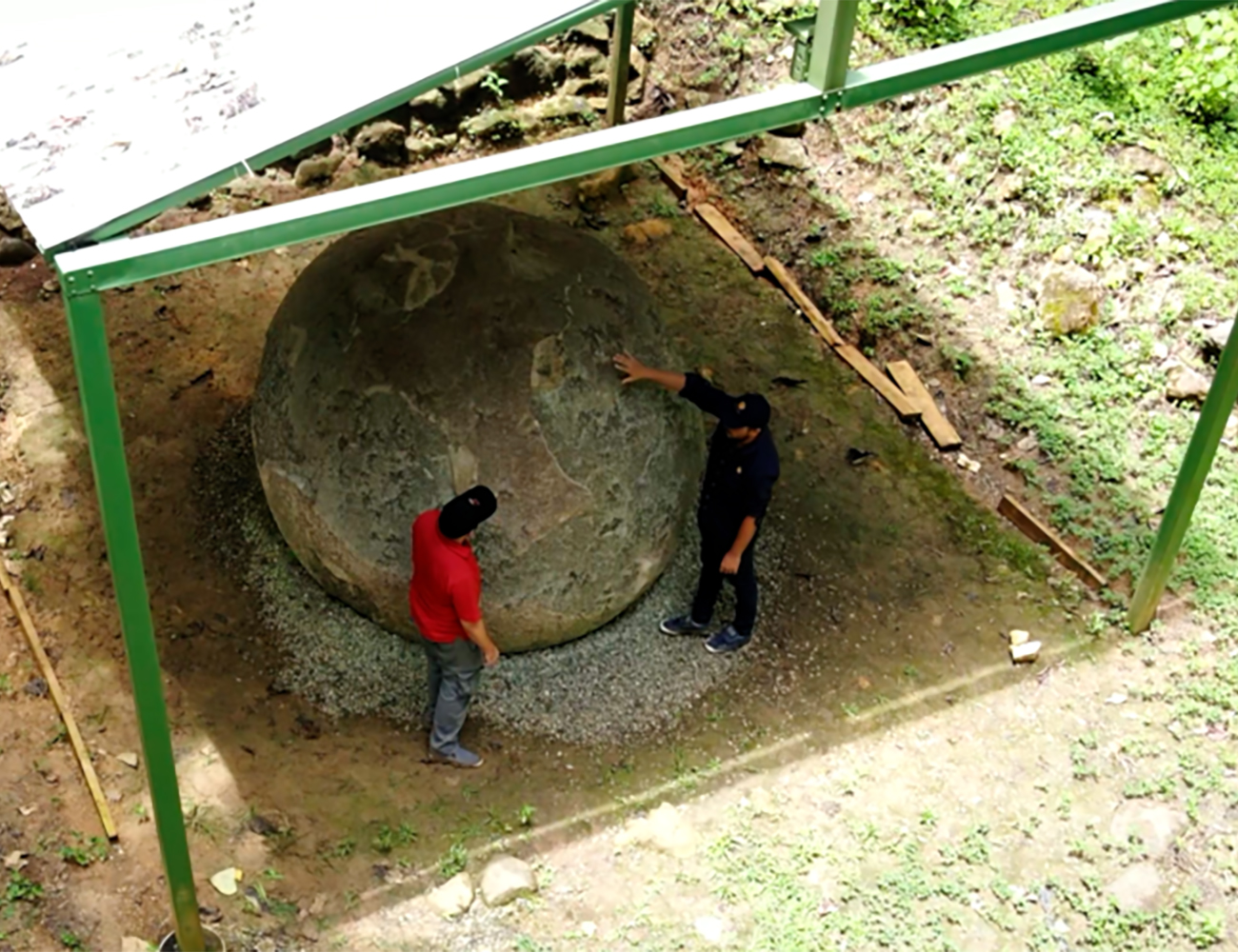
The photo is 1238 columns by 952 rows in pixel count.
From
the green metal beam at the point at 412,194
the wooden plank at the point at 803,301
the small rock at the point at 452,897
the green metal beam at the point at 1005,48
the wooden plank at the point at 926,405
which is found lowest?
the small rock at the point at 452,897

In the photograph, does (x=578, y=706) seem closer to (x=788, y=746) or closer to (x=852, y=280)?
(x=788, y=746)

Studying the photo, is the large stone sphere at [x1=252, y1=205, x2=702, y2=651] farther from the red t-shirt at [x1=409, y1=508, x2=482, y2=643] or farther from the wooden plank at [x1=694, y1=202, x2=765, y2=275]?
the wooden plank at [x1=694, y1=202, x2=765, y2=275]

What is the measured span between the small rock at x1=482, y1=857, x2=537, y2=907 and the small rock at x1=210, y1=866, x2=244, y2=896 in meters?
0.91

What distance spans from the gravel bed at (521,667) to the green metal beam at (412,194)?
103 inches

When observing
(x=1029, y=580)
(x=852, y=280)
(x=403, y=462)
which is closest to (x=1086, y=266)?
(x=852, y=280)

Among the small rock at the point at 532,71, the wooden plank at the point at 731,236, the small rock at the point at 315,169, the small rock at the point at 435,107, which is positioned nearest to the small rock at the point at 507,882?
the wooden plank at the point at 731,236

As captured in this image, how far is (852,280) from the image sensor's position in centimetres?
863

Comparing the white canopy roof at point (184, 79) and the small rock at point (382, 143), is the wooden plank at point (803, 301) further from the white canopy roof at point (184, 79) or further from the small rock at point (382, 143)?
the white canopy roof at point (184, 79)

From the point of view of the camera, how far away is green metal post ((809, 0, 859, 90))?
14.9 feet

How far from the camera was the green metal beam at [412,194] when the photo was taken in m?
4.03

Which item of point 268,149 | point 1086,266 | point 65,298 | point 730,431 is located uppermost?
point 268,149

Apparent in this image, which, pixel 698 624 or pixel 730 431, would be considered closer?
pixel 730 431

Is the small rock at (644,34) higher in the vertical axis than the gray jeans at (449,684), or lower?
higher

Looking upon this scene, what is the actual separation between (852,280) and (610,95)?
1.88 meters
